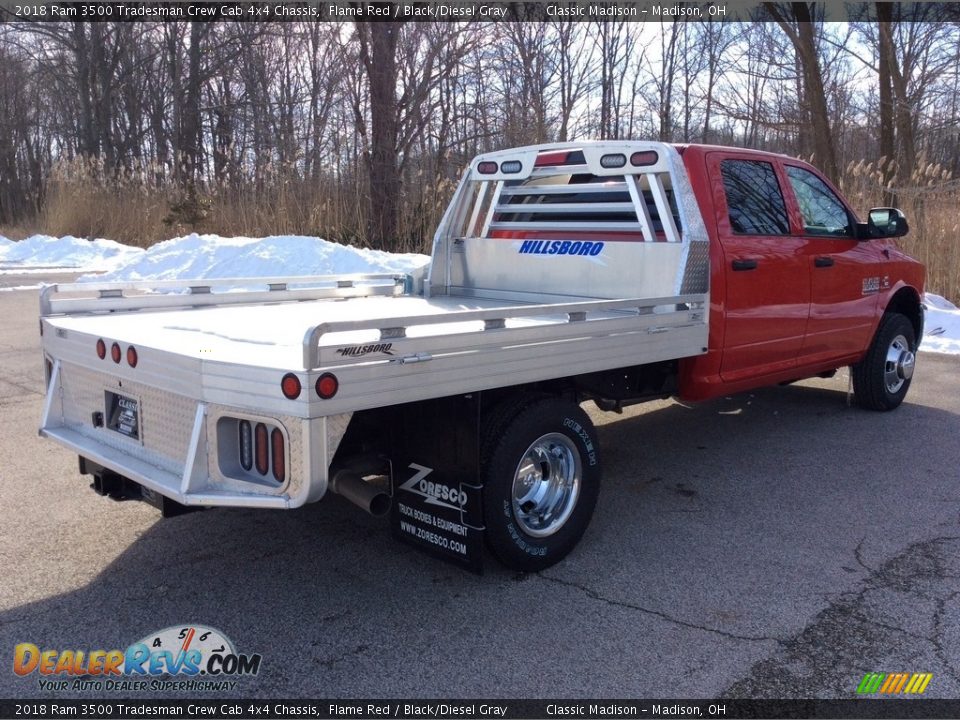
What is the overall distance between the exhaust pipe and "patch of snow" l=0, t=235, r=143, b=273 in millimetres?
16882

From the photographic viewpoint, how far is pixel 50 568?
166 inches

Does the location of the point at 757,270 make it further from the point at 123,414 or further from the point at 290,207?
the point at 290,207

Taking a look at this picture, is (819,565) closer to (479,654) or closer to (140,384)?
(479,654)

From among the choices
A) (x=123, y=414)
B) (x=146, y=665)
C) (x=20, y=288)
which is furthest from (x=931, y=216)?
(x=20, y=288)

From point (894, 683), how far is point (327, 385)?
243 cm

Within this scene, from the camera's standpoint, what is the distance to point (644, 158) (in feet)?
17.6

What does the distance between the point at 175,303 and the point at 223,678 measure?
8.71 feet

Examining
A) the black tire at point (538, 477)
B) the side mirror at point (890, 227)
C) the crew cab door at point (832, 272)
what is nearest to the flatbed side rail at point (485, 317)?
the black tire at point (538, 477)

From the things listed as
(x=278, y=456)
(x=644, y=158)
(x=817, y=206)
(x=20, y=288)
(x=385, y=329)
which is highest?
(x=644, y=158)

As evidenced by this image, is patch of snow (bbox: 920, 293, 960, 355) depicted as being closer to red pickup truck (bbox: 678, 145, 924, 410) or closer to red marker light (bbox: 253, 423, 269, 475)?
red pickup truck (bbox: 678, 145, 924, 410)

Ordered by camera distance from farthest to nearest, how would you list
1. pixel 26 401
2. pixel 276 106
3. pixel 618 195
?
pixel 276 106 < pixel 26 401 < pixel 618 195

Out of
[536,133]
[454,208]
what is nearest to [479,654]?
[454,208]

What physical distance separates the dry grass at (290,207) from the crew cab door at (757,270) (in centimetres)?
790

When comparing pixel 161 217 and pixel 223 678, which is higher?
pixel 161 217
